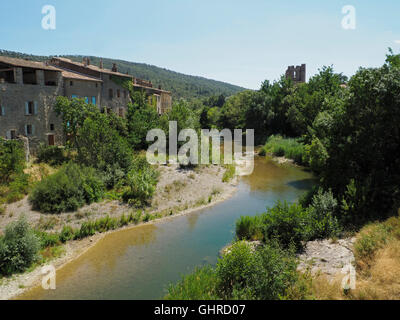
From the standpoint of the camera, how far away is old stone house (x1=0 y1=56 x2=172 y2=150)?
1013 inches

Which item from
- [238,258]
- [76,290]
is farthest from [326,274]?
[76,290]

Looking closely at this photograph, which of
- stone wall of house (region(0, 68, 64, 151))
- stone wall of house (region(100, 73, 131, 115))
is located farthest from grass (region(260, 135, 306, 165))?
stone wall of house (region(0, 68, 64, 151))

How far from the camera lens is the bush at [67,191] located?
19359 millimetres

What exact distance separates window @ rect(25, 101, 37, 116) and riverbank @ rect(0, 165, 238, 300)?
1092 cm

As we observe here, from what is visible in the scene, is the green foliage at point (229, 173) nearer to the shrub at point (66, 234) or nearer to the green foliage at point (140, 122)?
the green foliage at point (140, 122)

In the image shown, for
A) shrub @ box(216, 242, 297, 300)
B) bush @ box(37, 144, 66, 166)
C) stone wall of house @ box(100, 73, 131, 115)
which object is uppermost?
stone wall of house @ box(100, 73, 131, 115)

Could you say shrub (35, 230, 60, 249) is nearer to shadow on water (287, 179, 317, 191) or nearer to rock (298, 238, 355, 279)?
rock (298, 238, 355, 279)

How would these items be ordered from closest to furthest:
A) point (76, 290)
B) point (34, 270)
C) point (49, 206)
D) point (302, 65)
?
point (76, 290)
point (34, 270)
point (49, 206)
point (302, 65)

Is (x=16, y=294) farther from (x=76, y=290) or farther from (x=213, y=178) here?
(x=213, y=178)

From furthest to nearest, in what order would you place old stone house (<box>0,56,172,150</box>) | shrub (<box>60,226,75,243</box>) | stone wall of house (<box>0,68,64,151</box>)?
old stone house (<box>0,56,172,150</box>), stone wall of house (<box>0,68,64,151</box>), shrub (<box>60,226,75,243</box>)

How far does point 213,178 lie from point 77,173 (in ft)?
43.6

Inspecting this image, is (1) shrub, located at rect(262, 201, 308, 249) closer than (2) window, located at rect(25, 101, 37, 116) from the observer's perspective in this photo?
Yes

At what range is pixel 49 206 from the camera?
63.1ft

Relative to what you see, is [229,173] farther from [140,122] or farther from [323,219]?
[323,219]
